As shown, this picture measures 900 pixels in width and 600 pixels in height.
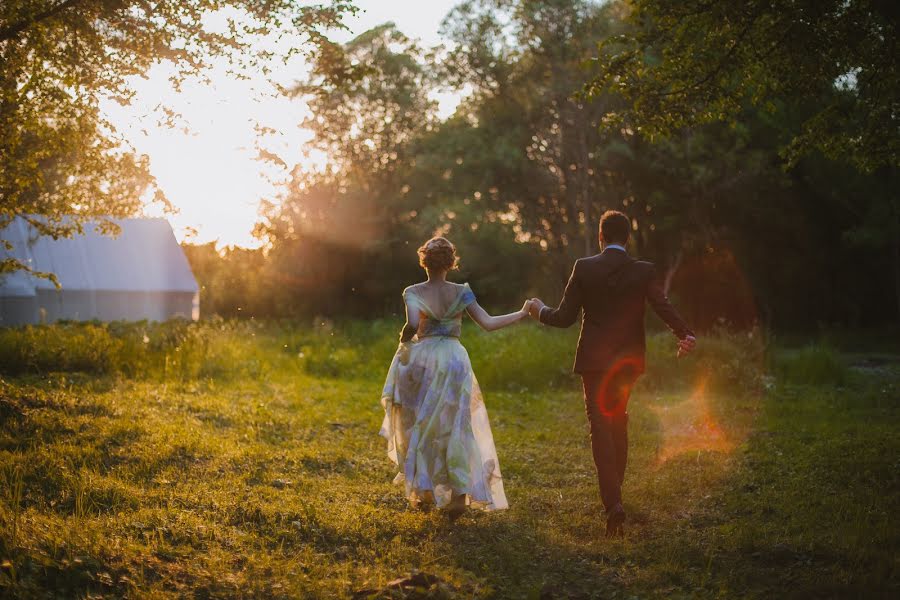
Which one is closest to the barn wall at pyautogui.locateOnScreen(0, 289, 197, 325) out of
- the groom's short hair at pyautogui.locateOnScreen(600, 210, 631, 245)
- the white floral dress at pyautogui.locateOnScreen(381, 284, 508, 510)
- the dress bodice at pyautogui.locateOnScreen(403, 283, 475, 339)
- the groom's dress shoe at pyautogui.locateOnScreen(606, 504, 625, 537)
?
the white floral dress at pyautogui.locateOnScreen(381, 284, 508, 510)

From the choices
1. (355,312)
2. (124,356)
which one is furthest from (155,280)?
(124,356)

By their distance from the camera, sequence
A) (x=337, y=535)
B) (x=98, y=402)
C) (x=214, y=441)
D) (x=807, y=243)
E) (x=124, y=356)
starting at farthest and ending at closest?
(x=807, y=243) < (x=124, y=356) < (x=98, y=402) < (x=214, y=441) < (x=337, y=535)

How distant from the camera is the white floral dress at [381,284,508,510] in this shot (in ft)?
23.3

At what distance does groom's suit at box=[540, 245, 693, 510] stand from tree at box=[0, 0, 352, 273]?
656 cm

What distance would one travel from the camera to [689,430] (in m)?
12.2

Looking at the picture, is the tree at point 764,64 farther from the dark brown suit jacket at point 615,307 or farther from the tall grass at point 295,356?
the tall grass at point 295,356

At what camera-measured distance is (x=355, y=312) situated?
42312 millimetres

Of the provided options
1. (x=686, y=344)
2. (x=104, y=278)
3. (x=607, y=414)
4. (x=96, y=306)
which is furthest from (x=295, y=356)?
(x=686, y=344)

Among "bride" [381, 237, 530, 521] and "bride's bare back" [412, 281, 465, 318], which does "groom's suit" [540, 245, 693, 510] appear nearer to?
"bride" [381, 237, 530, 521]

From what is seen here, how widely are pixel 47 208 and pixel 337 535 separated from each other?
825 cm

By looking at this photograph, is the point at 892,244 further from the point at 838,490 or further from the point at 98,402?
the point at 98,402

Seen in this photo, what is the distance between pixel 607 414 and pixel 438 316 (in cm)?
162

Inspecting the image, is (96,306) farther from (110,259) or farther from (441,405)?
(441,405)

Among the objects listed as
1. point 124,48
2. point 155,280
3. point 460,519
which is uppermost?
point 124,48
